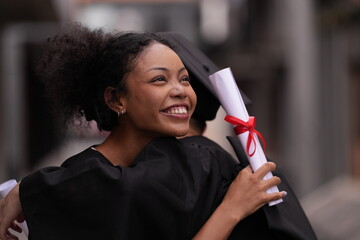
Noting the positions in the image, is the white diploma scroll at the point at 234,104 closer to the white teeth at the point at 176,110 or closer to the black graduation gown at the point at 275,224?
the black graduation gown at the point at 275,224

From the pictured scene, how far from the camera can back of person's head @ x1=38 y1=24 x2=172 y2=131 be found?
2.31 m

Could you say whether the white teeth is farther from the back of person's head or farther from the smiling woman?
the back of person's head

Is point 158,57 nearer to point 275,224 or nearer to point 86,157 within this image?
point 86,157

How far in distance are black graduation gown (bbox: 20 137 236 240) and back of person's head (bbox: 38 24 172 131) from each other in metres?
0.30

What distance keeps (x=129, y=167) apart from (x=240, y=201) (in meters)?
0.35

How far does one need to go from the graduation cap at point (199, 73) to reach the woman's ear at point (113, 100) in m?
0.29

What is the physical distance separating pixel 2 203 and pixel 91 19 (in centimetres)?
1693

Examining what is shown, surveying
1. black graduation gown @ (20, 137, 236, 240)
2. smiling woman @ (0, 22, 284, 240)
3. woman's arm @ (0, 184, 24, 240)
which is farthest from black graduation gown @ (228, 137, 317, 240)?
woman's arm @ (0, 184, 24, 240)

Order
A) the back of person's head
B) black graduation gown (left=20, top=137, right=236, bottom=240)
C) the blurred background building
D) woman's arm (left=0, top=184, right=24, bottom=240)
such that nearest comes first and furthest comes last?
black graduation gown (left=20, top=137, right=236, bottom=240) → woman's arm (left=0, top=184, right=24, bottom=240) → the back of person's head → the blurred background building

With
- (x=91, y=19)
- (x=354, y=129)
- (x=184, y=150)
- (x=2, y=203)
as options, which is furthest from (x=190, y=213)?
(x=91, y=19)

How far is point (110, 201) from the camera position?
2084 millimetres

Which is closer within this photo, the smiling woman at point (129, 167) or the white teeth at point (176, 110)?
the smiling woman at point (129, 167)

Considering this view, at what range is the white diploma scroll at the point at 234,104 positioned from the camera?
7.61ft

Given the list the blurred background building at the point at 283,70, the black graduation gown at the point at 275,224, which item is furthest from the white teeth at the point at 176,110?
the blurred background building at the point at 283,70
